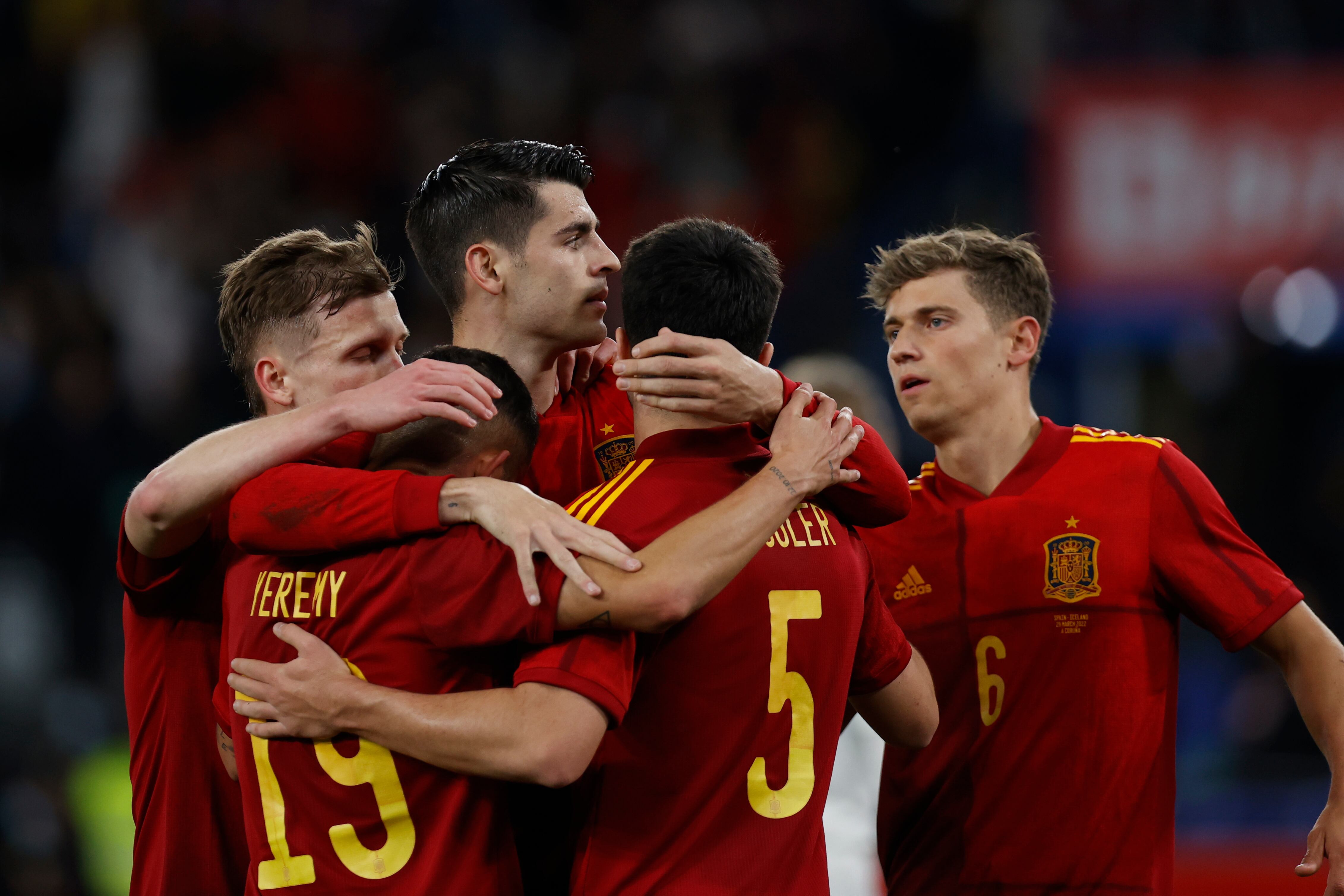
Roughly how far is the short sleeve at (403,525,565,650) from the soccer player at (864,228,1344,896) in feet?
5.56

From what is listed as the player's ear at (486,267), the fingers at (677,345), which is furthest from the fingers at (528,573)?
the player's ear at (486,267)

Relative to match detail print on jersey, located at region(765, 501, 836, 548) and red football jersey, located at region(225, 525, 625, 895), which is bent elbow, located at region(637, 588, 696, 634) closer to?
red football jersey, located at region(225, 525, 625, 895)

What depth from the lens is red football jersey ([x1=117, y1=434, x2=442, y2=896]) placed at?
11.2ft

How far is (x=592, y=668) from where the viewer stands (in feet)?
8.79

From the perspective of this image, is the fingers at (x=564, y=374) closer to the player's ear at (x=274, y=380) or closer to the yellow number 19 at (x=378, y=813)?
the player's ear at (x=274, y=380)

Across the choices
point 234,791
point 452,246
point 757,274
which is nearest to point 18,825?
point 234,791

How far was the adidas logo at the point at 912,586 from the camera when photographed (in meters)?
4.07

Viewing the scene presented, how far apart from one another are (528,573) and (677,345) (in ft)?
1.96

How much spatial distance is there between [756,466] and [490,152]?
5.05ft

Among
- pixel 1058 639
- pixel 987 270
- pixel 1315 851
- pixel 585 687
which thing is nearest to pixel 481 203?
pixel 987 270

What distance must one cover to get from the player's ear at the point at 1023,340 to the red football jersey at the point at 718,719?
1.59 metres

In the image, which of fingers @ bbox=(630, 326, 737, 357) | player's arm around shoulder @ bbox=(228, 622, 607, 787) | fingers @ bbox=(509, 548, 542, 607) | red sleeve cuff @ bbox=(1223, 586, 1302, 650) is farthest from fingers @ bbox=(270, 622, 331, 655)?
red sleeve cuff @ bbox=(1223, 586, 1302, 650)

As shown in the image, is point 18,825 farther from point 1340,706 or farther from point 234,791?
point 1340,706

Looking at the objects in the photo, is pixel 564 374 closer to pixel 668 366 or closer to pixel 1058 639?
pixel 668 366
